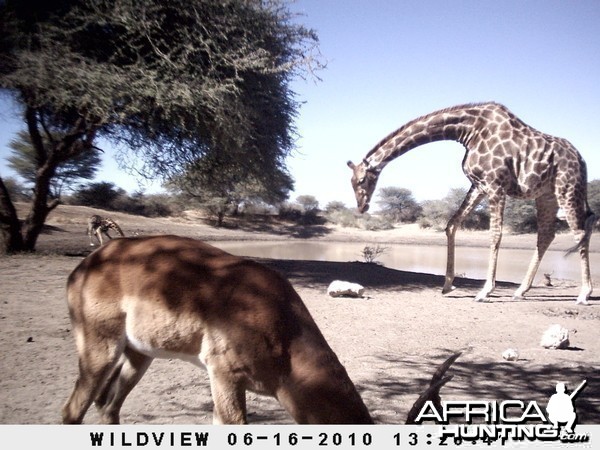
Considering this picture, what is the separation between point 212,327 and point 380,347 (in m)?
3.03

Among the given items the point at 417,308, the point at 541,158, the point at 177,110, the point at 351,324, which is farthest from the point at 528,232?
the point at 177,110

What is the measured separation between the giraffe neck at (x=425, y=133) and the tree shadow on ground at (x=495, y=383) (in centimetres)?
435

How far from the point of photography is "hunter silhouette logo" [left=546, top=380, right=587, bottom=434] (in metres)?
2.33

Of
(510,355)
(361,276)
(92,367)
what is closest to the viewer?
(92,367)

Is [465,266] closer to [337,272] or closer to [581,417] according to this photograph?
[337,272]

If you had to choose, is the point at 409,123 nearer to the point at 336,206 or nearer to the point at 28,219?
the point at 28,219

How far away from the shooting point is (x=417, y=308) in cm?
686

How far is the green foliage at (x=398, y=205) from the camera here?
55.8 feet

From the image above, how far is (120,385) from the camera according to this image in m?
2.79

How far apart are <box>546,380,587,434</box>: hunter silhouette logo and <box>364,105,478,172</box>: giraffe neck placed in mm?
5842

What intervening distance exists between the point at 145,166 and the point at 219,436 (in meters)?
8.25

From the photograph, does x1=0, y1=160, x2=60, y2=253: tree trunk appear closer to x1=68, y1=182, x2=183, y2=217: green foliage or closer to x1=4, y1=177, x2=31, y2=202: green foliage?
x1=4, y1=177, x2=31, y2=202: green foliage

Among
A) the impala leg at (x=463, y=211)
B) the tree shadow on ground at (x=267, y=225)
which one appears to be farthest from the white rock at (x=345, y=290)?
the tree shadow on ground at (x=267, y=225)

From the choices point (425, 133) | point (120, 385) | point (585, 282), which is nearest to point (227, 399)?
point (120, 385)
